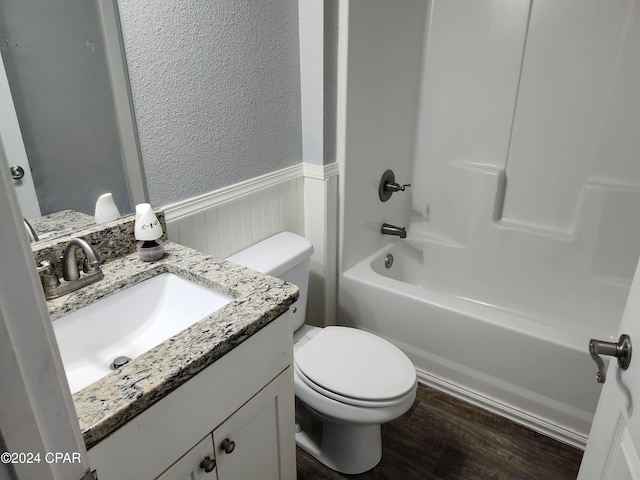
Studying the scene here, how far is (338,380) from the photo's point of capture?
4.59 ft

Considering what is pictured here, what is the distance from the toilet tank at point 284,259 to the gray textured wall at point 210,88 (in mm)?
258

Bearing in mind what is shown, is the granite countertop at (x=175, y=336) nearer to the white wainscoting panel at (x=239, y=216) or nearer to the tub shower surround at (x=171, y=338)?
the tub shower surround at (x=171, y=338)

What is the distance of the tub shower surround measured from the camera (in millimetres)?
720

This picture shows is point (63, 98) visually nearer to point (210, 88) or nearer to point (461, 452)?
point (210, 88)

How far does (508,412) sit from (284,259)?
111cm

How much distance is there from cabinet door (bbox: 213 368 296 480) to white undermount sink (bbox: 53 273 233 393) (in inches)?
10.0

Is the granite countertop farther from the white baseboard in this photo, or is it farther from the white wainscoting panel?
the white baseboard

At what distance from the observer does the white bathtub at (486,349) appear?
5.27 feet

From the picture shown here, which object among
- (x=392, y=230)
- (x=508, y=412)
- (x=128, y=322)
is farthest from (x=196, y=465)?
(x=392, y=230)

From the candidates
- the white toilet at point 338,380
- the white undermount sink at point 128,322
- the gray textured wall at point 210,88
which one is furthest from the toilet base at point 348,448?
the gray textured wall at point 210,88

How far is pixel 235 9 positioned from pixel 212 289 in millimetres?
893

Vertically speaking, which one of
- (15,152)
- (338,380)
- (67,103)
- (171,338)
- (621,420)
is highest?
(67,103)

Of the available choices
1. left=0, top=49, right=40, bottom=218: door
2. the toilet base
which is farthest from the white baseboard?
left=0, top=49, right=40, bottom=218: door

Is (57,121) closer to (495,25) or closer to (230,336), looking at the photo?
(230,336)
